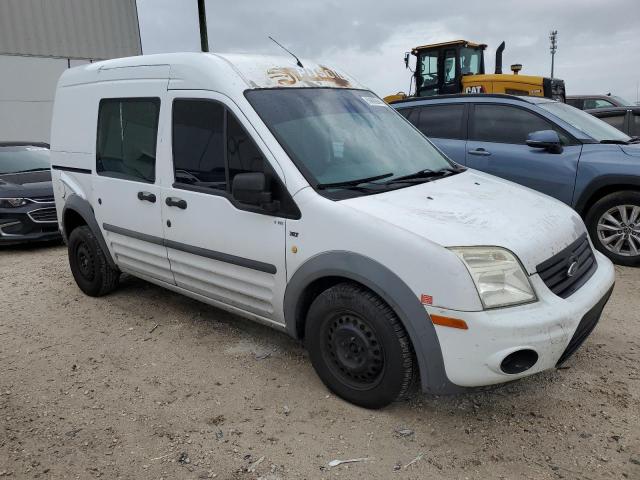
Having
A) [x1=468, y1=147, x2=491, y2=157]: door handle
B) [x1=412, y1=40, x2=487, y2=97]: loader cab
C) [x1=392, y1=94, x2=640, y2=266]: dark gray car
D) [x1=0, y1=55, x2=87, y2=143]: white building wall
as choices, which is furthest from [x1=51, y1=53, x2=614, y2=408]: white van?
[x1=0, y1=55, x2=87, y2=143]: white building wall

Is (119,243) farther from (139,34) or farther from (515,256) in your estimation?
(139,34)

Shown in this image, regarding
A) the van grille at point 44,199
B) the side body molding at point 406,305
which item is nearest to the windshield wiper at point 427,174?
the side body molding at point 406,305

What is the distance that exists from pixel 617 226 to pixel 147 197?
178 inches

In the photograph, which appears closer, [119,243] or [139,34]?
[119,243]

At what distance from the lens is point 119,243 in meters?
4.27

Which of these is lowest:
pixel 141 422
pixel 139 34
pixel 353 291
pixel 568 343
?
pixel 141 422

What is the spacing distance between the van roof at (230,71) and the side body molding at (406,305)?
51.7 inches

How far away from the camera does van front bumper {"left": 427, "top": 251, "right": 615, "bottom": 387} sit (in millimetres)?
2381

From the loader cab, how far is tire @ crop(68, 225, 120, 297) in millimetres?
8557

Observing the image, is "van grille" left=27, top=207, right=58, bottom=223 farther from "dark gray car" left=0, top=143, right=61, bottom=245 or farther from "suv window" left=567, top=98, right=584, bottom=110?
"suv window" left=567, top=98, right=584, bottom=110

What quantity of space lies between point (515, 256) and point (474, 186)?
0.90m

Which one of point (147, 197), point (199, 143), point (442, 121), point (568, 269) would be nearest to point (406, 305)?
point (568, 269)

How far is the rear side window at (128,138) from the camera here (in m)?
3.79

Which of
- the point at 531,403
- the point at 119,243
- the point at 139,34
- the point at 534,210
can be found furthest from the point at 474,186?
the point at 139,34
